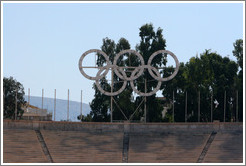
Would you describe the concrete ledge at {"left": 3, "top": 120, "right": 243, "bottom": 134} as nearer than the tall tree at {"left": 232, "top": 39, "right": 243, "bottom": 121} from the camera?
Yes

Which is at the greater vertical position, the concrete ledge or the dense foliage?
the dense foliage

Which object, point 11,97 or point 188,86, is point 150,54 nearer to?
point 188,86

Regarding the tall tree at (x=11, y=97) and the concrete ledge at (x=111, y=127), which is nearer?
the concrete ledge at (x=111, y=127)

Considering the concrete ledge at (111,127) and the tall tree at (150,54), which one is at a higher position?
the tall tree at (150,54)

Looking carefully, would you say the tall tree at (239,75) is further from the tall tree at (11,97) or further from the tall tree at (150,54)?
the tall tree at (11,97)

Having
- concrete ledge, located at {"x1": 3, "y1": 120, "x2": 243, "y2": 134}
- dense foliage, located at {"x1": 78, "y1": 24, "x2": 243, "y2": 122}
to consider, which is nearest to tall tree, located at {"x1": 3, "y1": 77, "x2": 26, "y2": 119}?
dense foliage, located at {"x1": 78, "y1": 24, "x2": 243, "y2": 122}

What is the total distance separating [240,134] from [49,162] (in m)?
23.6

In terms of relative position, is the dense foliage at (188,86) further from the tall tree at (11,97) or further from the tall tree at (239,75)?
the tall tree at (11,97)

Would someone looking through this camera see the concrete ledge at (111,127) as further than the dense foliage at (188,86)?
No

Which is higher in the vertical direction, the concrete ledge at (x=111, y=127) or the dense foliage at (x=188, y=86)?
the dense foliage at (x=188, y=86)

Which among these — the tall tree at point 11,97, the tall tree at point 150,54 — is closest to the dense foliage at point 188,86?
the tall tree at point 150,54

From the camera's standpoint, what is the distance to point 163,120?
97125 mm

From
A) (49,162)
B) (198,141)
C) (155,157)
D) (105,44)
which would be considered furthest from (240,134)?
(105,44)

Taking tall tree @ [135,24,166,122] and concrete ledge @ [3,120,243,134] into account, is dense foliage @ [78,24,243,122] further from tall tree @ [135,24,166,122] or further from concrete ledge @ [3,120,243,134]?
concrete ledge @ [3,120,243,134]
